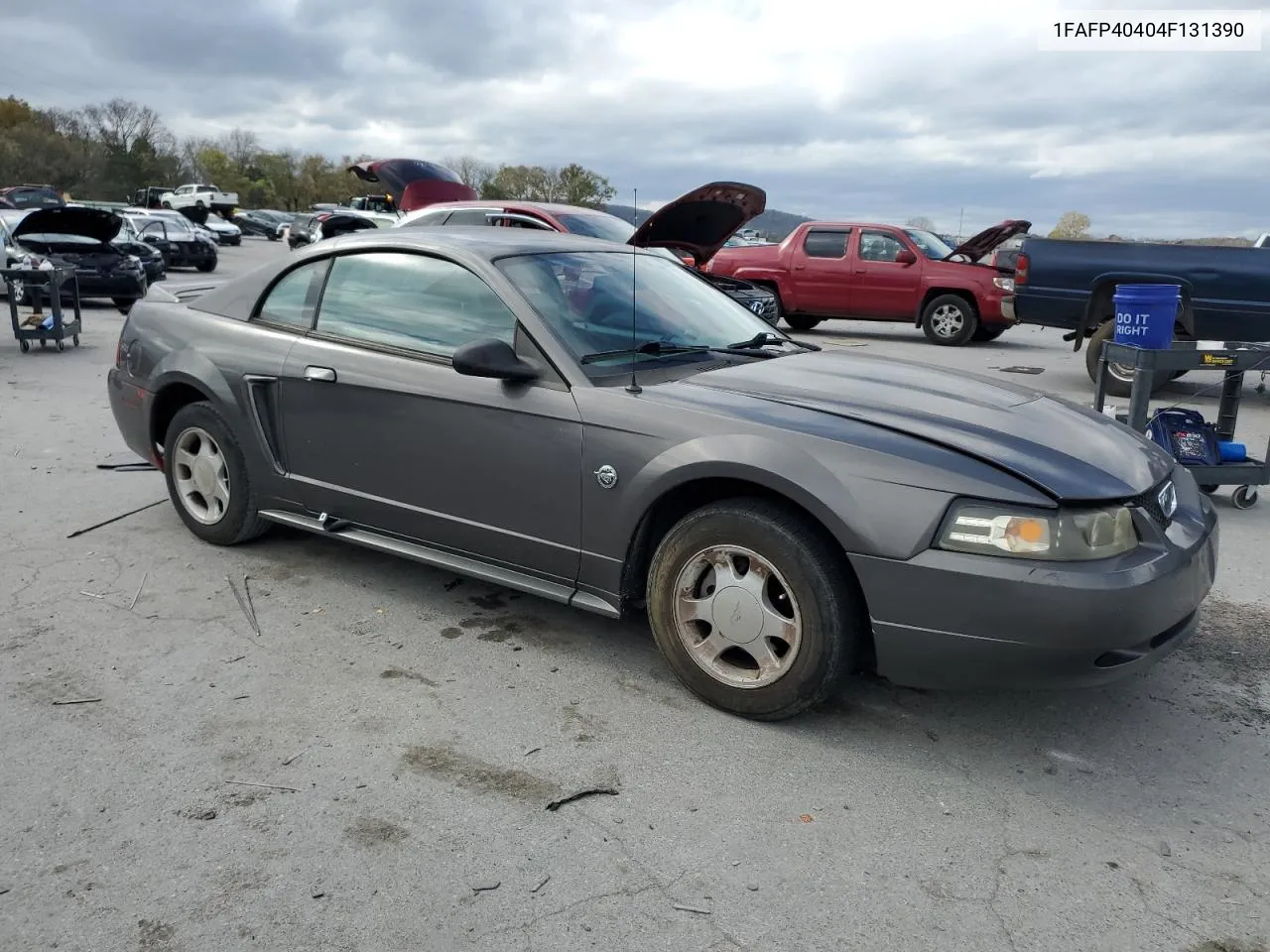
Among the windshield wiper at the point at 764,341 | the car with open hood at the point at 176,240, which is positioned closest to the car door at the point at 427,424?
the windshield wiper at the point at 764,341

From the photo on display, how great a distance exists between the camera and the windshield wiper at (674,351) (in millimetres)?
3732

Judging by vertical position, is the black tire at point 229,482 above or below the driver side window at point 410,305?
below

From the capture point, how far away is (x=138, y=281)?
50.8 feet

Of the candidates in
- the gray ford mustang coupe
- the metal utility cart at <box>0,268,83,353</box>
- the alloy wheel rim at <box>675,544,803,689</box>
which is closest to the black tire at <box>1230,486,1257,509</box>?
the gray ford mustang coupe

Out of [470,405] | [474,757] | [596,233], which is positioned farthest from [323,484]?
[596,233]

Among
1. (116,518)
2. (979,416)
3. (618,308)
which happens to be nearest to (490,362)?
(618,308)

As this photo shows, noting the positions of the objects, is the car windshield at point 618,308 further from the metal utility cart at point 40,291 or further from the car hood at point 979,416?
the metal utility cart at point 40,291

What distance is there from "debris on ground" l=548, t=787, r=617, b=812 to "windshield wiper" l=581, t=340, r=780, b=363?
1.50 metres

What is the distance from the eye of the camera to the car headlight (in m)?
2.85

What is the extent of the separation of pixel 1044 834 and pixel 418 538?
244 cm

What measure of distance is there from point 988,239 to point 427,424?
1263 cm

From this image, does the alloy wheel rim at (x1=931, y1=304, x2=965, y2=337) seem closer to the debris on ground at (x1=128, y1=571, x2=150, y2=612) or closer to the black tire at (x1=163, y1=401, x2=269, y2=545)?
the black tire at (x1=163, y1=401, x2=269, y2=545)

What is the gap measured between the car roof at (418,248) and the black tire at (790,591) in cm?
143

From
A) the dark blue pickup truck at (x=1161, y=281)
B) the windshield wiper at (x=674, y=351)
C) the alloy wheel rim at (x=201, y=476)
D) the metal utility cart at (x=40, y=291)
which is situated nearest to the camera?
the windshield wiper at (x=674, y=351)
